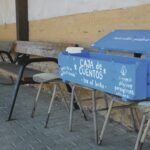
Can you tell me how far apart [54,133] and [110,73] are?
1.26 meters

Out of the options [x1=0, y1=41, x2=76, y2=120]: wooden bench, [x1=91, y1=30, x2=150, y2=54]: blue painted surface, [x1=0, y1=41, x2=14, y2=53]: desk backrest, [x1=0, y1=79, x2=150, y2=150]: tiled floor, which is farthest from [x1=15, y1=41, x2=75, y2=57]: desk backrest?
[x1=91, y1=30, x2=150, y2=54]: blue painted surface

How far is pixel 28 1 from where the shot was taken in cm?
634

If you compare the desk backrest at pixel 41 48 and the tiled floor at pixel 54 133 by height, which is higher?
the desk backrest at pixel 41 48

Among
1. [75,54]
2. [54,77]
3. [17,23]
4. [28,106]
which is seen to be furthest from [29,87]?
[75,54]

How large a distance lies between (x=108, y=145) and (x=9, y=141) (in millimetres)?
936

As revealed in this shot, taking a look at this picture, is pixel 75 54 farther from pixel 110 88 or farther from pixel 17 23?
pixel 17 23

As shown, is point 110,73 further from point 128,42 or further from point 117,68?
point 128,42

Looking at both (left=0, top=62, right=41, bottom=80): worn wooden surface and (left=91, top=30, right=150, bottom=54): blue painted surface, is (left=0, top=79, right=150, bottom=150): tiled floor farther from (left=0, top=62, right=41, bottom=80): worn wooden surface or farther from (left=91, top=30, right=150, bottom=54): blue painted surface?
(left=91, top=30, right=150, bottom=54): blue painted surface

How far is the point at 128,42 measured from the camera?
3387 mm

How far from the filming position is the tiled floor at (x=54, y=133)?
3.45 metres

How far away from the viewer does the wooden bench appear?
4291 mm

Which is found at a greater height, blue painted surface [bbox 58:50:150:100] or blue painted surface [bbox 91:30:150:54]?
blue painted surface [bbox 91:30:150:54]

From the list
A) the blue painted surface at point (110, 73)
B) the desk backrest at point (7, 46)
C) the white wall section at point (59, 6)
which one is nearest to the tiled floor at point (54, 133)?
the blue painted surface at point (110, 73)

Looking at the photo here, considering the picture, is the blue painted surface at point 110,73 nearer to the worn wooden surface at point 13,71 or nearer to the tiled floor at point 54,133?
the tiled floor at point 54,133
